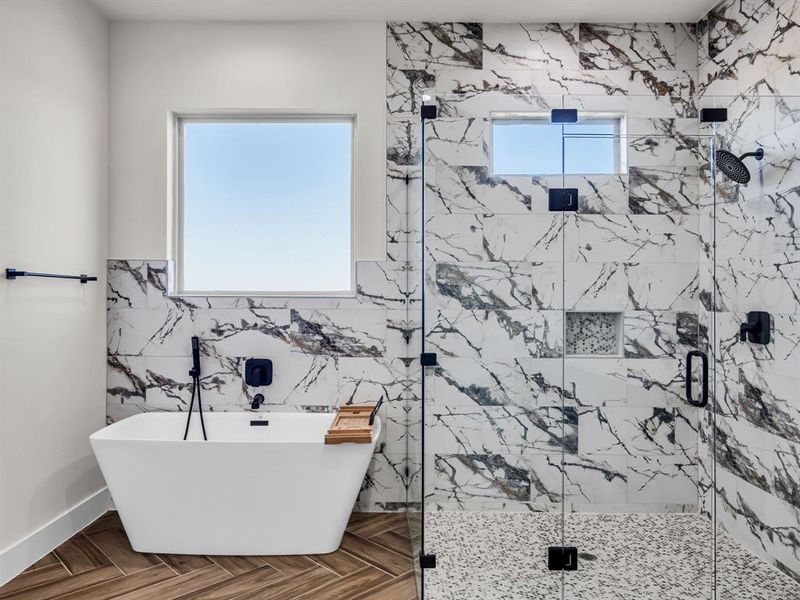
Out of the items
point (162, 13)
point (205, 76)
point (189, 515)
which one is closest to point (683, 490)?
point (189, 515)

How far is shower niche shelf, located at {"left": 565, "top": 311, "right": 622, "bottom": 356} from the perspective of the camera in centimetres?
198

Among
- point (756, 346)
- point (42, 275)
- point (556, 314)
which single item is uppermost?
point (42, 275)

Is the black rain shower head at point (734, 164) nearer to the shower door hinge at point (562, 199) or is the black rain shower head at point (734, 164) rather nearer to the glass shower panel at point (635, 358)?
the glass shower panel at point (635, 358)

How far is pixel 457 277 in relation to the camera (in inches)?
84.6

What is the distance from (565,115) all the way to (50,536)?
2925 millimetres

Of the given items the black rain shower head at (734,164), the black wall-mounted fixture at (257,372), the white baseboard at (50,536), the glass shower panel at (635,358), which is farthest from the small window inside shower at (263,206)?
the black rain shower head at (734,164)

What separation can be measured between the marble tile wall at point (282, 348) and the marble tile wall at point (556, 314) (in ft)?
2.41

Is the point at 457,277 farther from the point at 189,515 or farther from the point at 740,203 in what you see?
the point at 189,515

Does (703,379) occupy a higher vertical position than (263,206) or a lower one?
lower

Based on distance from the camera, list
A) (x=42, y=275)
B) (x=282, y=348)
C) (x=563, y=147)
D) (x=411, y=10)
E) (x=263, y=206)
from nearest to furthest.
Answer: (x=563, y=147) → (x=42, y=275) → (x=411, y=10) → (x=282, y=348) → (x=263, y=206)

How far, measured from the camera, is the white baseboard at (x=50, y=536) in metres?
2.26

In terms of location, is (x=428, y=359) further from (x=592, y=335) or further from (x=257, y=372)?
(x=257, y=372)

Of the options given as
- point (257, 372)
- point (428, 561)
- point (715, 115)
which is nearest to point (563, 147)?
point (715, 115)

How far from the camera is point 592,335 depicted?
1.98 metres
